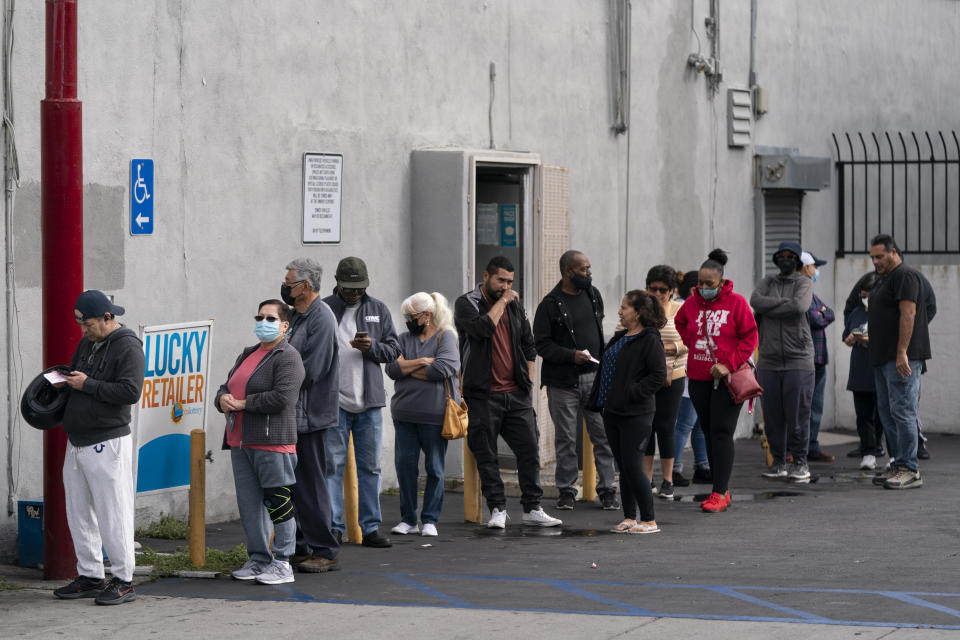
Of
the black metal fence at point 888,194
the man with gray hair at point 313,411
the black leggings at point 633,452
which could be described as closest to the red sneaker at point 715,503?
the black leggings at point 633,452

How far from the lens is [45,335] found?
8859 millimetres

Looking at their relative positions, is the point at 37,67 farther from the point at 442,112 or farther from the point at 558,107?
the point at 558,107

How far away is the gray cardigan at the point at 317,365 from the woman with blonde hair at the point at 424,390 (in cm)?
119

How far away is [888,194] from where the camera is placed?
19688mm

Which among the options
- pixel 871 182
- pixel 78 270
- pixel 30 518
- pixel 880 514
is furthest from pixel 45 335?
pixel 871 182

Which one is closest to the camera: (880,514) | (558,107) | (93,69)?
(93,69)

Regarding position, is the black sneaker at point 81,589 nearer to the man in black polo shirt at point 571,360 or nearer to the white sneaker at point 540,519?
the white sneaker at point 540,519

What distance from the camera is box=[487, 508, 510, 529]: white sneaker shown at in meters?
10.7

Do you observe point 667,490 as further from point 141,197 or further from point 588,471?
point 141,197

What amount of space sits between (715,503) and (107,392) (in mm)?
5163

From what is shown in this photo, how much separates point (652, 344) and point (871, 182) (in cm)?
986

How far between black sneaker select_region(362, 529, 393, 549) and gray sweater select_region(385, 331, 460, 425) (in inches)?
32.4

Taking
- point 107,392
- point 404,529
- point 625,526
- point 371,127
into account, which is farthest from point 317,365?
point 371,127

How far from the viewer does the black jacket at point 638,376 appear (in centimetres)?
1036
